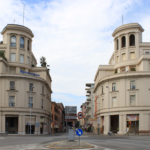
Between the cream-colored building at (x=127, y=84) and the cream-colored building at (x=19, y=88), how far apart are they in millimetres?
15248

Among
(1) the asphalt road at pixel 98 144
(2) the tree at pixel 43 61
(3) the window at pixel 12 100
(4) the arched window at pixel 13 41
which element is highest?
(4) the arched window at pixel 13 41

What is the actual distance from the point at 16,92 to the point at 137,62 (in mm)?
28374

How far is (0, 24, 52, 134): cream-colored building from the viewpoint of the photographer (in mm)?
53469

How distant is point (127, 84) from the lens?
52.8 meters

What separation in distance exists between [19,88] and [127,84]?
23.6m

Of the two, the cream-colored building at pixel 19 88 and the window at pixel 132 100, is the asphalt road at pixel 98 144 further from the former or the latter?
the cream-colored building at pixel 19 88

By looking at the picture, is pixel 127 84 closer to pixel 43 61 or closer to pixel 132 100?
pixel 132 100

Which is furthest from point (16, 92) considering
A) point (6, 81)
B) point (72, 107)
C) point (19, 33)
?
point (72, 107)

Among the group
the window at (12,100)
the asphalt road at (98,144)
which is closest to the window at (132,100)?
the asphalt road at (98,144)

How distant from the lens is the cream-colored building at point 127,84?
168ft

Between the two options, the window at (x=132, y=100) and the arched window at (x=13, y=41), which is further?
the arched window at (x=13, y=41)

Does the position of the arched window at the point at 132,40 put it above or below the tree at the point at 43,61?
Answer: above

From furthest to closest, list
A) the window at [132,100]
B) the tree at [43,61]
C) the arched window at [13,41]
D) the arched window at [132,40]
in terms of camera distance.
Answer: the tree at [43,61] → the arched window at [132,40] → the arched window at [13,41] → the window at [132,100]

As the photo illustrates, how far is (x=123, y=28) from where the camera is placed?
60000 mm
